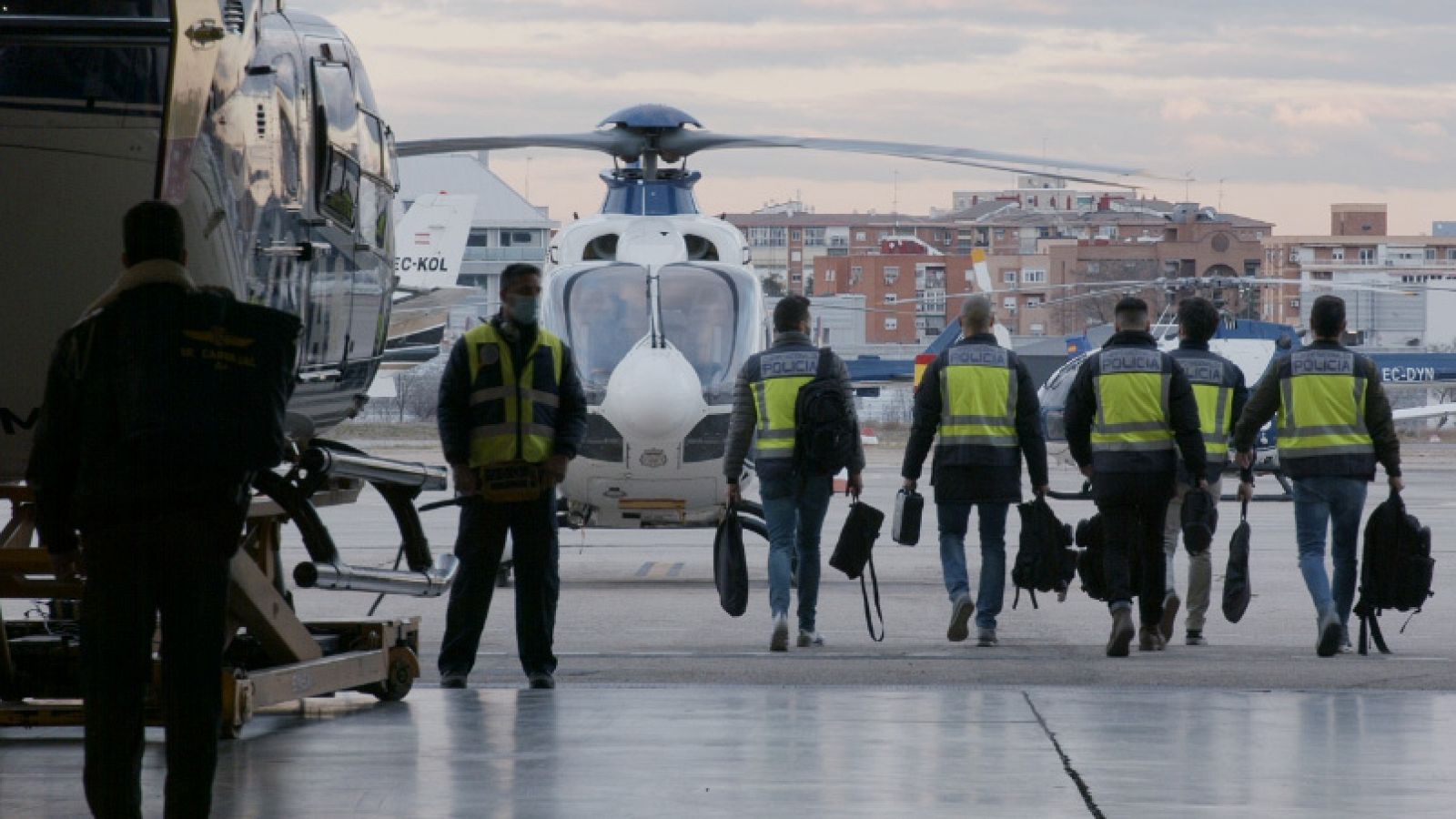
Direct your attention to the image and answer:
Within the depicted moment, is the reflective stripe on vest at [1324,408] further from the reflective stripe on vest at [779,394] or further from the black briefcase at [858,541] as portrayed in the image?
the reflective stripe on vest at [779,394]

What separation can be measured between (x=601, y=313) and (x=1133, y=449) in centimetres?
602

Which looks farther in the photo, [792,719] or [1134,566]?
[1134,566]

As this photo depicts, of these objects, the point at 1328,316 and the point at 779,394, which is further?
the point at 779,394

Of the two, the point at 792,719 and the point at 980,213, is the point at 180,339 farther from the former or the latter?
the point at 980,213

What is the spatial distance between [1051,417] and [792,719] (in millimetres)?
26168

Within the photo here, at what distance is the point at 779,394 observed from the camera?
467 inches

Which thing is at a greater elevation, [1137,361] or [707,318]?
[707,318]

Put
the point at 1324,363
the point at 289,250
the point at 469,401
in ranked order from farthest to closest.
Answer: the point at 1324,363 → the point at 469,401 → the point at 289,250

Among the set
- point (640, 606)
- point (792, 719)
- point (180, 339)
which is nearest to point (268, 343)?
point (180, 339)

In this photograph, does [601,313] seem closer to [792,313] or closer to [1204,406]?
[792,313]

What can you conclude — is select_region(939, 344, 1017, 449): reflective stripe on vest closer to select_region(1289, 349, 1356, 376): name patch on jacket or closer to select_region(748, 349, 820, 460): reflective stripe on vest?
select_region(748, 349, 820, 460): reflective stripe on vest

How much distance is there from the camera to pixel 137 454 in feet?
18.0

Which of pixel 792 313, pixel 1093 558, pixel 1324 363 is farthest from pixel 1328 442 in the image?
pixel 792 313

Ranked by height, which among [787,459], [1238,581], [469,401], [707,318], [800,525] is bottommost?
[1238,581]
